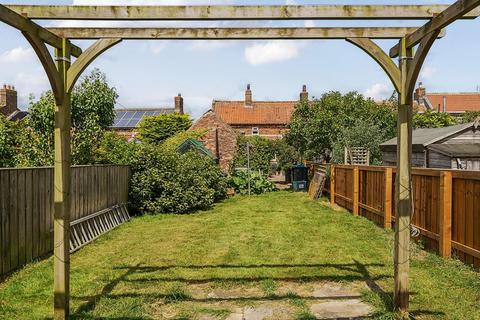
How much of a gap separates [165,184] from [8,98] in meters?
24.6

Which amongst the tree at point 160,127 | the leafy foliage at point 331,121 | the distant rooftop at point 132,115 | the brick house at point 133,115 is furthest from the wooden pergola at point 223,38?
the distant rooftop at point 132,115

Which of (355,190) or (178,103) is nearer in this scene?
(355,190)

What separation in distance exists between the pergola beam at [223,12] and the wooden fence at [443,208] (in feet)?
11.2

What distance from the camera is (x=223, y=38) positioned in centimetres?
486

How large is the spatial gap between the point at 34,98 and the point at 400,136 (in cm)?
1148

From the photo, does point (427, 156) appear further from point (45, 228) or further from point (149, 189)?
point (45, 228)

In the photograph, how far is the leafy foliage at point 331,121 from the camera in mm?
26359

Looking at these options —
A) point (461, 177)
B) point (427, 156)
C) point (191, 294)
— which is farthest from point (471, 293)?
point (427, 156)

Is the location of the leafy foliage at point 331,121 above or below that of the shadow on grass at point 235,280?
above

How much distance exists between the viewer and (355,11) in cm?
457

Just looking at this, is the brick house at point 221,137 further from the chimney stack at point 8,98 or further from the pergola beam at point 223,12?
the pergola beam at point 223,12

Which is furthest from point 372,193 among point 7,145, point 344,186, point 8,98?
point 8,98

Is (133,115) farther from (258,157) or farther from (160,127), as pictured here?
(258,157)

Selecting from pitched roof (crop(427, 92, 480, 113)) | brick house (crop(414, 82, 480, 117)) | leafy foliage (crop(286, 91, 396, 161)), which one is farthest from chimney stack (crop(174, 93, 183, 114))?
pitched roof (crop(427, 92, 480, 113))
